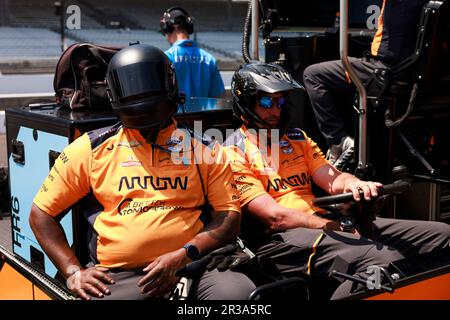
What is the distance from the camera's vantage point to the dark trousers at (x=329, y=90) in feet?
12.8

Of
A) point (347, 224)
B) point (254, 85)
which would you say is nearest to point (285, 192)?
point (347, 224)

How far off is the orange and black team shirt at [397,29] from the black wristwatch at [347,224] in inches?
52.6

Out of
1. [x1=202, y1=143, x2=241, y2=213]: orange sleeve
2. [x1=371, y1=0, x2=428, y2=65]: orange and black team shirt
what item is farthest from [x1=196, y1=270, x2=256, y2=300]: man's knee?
[x1=371, y1=0, x2=428, y2=65]: orange and black team shirt

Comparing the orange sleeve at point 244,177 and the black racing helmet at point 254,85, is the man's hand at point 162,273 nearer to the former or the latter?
the orange sleeve at point 244,177

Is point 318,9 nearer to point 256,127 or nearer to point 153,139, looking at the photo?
point 256,127

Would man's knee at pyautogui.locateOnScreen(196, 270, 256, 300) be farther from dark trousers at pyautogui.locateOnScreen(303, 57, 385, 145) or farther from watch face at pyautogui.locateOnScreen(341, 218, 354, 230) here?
dark trousers at pyautogui.locateOnScreen(303, 57, 385, 145)

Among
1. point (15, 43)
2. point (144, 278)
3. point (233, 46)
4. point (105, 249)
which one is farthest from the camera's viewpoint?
point (233, 46)

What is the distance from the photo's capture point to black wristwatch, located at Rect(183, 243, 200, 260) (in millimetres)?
2404

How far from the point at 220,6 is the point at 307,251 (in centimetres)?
2388

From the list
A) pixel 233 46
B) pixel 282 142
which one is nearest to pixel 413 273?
pixel 282 142

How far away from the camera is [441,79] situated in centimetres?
383

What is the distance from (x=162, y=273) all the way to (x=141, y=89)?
2.25ft

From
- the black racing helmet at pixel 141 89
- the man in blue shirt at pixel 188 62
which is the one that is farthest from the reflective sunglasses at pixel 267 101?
the man in blue shirt at pixel 188 62
